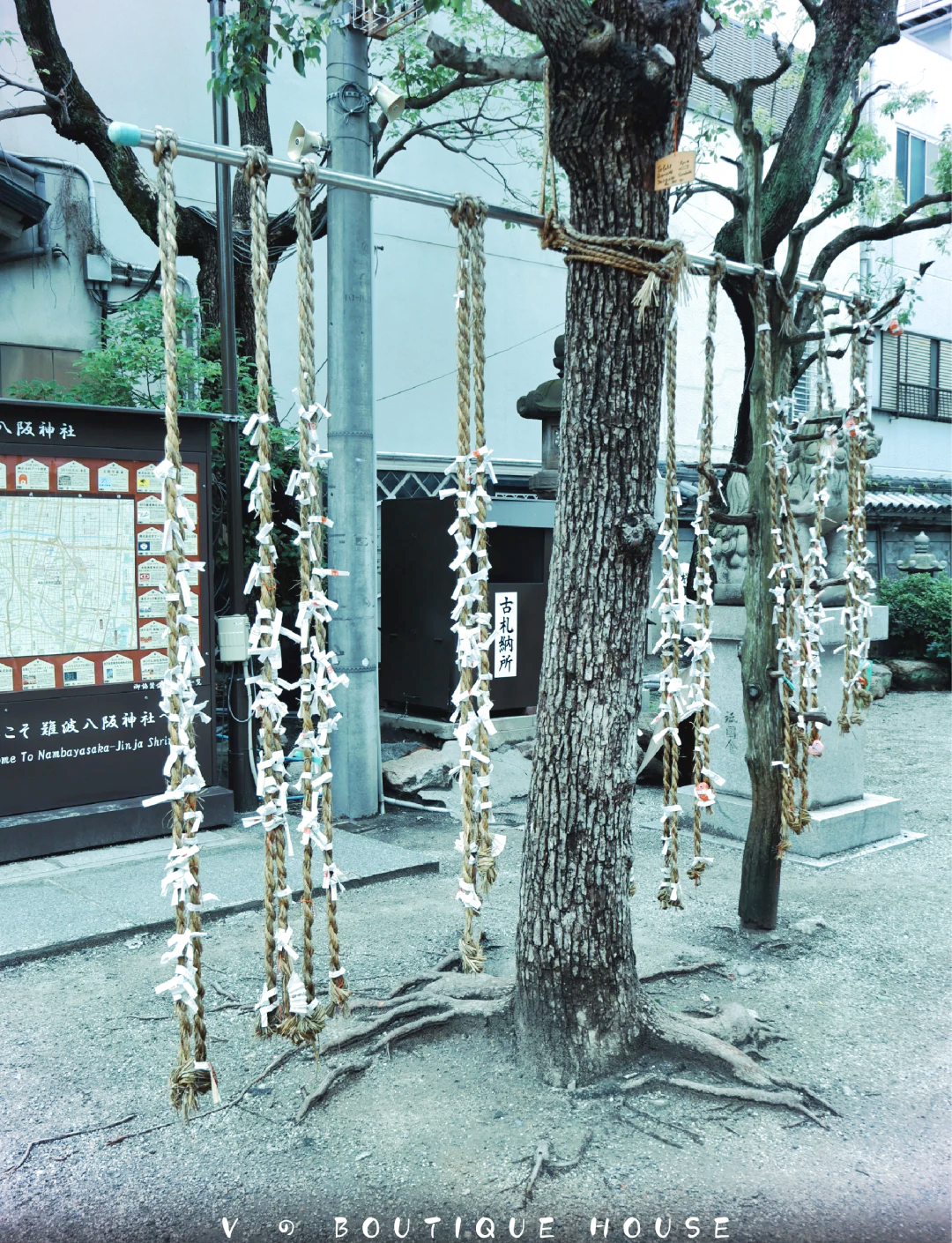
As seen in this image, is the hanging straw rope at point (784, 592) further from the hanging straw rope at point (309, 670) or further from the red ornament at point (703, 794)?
the hanging straw rope at point (309, 670)

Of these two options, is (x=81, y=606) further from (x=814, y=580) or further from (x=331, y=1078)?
(x=814, y=580)

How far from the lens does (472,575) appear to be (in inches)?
137

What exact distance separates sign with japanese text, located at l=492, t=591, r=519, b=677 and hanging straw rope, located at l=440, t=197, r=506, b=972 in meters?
5.45

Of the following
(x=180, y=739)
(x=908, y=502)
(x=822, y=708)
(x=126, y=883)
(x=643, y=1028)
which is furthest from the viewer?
(x=908, y=502)

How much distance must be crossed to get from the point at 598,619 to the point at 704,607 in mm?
895

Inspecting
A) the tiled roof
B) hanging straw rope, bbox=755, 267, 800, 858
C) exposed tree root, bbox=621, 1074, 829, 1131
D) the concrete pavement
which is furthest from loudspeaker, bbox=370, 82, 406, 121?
the tiled roof

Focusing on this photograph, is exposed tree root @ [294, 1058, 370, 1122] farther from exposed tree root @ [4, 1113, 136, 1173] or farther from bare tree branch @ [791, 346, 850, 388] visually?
bare tree branch @ [791, 346, 850, 388]

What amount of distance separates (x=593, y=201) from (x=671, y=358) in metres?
0.58

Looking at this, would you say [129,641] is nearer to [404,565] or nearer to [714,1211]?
[404,565]

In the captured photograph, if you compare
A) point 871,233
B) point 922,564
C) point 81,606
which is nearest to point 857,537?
point 871,233

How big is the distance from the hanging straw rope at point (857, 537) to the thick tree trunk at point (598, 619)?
142 centimetres

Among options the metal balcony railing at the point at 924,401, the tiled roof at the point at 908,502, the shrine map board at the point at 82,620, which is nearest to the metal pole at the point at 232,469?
the shrine map board at the point at 82,620

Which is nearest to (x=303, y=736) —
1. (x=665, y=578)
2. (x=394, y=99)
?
(x=665, y=578)

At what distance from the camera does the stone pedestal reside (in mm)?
6520
